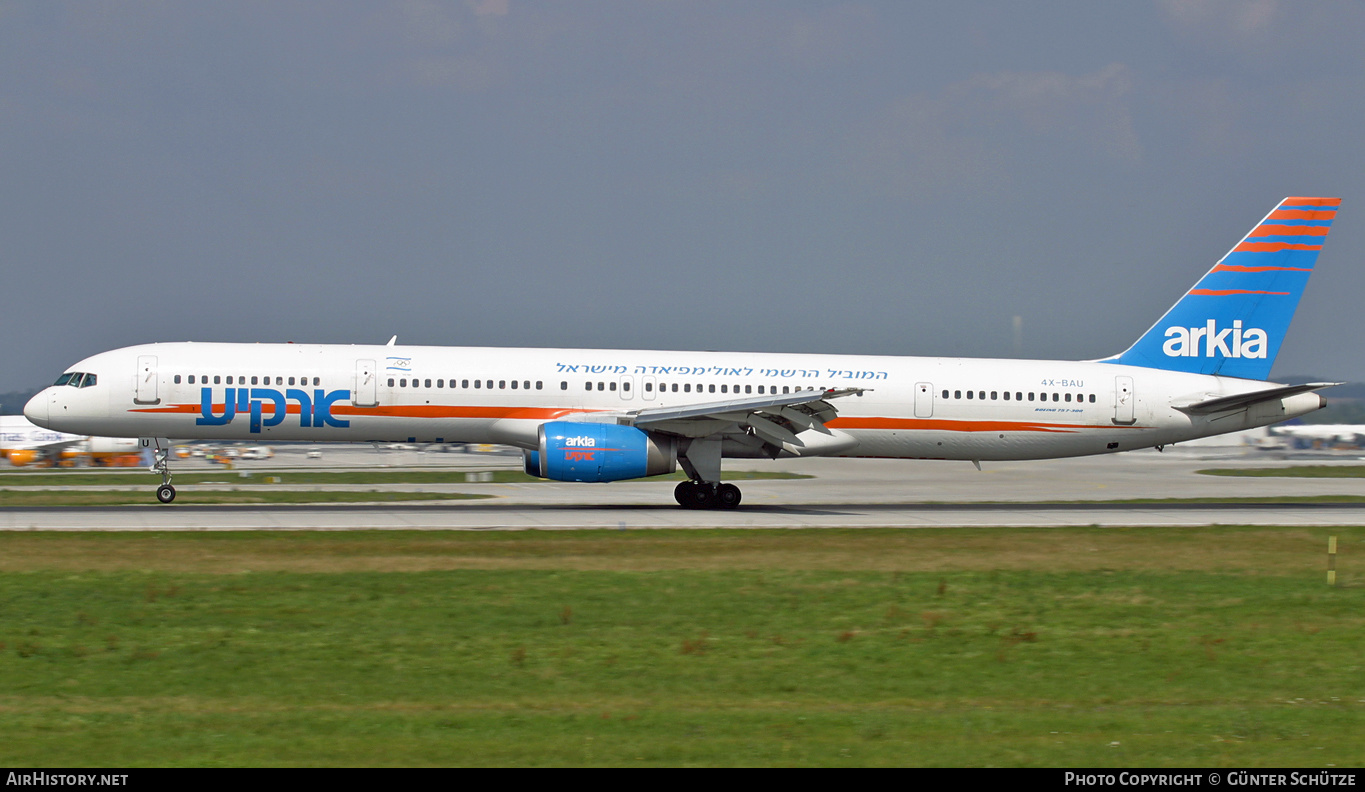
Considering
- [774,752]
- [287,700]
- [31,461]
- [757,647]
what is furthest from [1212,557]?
[31,461]

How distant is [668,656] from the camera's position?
13070 millimetres

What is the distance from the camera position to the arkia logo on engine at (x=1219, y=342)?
34625 mm

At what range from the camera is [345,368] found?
1209 inches

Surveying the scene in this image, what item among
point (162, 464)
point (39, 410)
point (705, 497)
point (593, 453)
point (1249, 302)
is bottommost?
point (705, 497)

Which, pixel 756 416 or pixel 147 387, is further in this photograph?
pixel 756 416

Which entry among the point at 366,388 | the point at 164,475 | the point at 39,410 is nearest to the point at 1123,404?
the point at 366,388

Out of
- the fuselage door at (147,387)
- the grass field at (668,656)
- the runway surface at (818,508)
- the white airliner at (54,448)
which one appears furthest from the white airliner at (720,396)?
the white airliner at (54,448)

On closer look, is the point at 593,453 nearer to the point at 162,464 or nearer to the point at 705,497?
the point at 705,497

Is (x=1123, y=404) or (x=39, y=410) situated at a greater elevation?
(x=1123, y=404)

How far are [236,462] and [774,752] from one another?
226 feet

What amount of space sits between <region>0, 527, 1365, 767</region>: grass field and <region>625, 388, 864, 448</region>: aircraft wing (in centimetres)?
825

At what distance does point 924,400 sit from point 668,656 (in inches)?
816

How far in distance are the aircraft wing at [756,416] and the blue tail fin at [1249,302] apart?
10.1 meters

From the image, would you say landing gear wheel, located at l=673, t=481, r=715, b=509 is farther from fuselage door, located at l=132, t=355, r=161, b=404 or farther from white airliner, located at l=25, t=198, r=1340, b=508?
fuselage door, located at l=132, t=355, r=161, b=404
